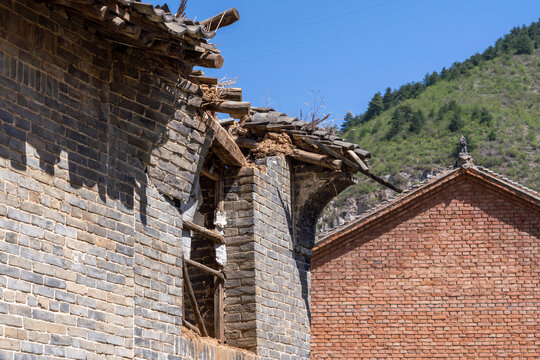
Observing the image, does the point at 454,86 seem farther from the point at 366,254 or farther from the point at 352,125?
the point at 366,254

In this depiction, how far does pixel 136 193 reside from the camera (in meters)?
8.90

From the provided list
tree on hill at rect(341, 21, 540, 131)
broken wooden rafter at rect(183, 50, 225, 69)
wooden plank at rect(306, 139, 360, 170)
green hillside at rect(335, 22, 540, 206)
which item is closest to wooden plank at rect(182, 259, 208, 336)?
broken wooden rafter at rect(183, 50, 225, 69)

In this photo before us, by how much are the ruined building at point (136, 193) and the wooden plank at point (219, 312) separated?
0.05ft

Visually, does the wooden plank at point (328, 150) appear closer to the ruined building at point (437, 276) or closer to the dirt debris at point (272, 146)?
the dirt debris at point (272, 146)

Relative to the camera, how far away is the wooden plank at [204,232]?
33.6 ft

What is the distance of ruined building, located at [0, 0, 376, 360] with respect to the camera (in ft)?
23.9

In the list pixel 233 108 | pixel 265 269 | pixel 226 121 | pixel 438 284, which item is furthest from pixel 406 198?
pixel 233 108

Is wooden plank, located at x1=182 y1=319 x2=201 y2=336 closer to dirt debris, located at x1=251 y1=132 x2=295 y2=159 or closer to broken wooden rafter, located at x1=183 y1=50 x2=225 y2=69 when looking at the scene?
dirt debris, located at x1=251 y1=132 x2=295 y2=159

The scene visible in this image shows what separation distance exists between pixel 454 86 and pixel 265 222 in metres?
60.1

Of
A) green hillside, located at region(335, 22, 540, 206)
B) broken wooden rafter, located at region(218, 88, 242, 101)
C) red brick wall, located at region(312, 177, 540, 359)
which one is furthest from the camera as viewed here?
green hillside, located at region(335, 22, 540, 206)

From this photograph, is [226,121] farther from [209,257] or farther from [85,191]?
[85,191]

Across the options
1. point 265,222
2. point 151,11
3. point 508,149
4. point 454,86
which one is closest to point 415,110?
point 454,86

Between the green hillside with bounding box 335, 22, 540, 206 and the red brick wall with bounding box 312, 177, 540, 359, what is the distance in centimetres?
2838

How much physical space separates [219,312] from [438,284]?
401 inches
